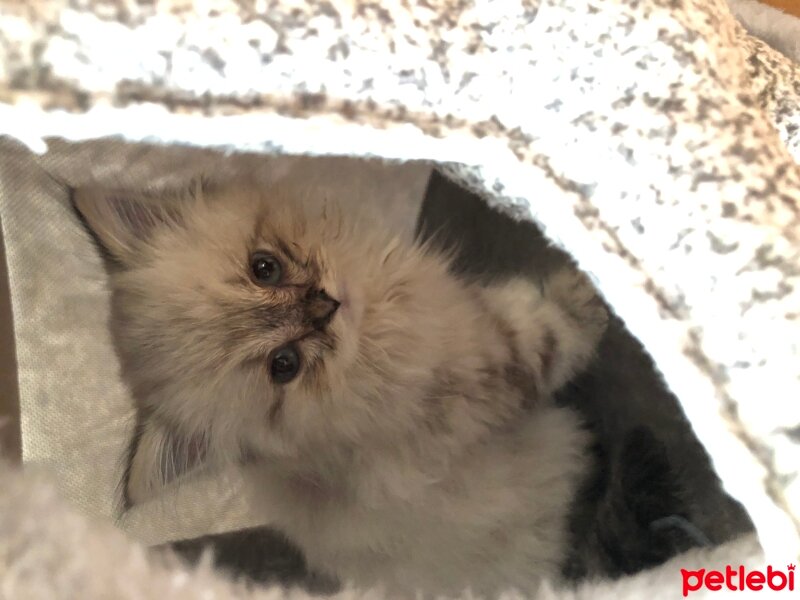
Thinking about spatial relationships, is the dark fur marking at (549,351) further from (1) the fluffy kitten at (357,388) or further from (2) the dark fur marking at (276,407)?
(2) the dark fur marking at (276,407)

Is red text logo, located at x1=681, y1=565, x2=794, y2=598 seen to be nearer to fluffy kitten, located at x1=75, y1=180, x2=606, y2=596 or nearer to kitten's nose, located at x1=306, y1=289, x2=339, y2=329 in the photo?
fluffy kitten, located at x1=75, y1=180, x2=606, y2=596

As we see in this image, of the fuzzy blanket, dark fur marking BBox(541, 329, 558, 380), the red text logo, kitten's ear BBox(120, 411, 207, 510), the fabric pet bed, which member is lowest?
kitten's ear BBox(120, 411, 207, 510)

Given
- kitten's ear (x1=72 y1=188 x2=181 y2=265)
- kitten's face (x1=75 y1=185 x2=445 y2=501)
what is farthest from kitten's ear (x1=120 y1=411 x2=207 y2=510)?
kitten's ear (x1=72 y1=188 x2=181 y2=265)

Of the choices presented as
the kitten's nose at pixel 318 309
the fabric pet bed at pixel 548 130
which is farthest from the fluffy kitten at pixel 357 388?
the fabric pet bed at pixel 548 130

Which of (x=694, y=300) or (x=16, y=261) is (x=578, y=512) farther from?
(x=16, y=261)

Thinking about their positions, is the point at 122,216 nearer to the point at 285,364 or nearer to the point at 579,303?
the point at 285,364

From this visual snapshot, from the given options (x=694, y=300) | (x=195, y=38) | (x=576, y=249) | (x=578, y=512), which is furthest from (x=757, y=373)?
(x=578, y=512)
